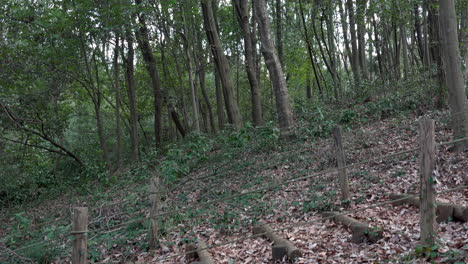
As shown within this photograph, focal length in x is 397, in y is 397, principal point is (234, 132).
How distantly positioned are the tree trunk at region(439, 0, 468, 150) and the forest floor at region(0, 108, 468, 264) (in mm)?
546

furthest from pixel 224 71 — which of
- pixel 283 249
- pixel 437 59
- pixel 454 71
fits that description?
pixel 283 249

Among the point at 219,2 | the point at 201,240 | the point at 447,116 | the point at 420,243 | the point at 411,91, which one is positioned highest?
the point at 219,2

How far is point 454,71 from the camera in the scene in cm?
728

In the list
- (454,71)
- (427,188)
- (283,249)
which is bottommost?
(283,249)

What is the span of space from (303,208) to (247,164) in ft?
13.0

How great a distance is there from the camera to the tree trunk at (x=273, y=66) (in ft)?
38.8

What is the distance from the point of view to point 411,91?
12.8m

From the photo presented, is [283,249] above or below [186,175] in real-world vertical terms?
below

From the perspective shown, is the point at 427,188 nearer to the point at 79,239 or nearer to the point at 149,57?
the point at 79,239

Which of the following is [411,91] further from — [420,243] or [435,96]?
[420,243]

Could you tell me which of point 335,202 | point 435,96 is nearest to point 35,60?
point 335,202

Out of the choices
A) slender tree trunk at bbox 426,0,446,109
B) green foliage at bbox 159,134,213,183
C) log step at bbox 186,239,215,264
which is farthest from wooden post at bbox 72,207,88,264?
slender tree trunk at bbox 426,0,446,109

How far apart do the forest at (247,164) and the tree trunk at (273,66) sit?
0.14 ft

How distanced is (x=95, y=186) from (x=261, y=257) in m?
10.2
